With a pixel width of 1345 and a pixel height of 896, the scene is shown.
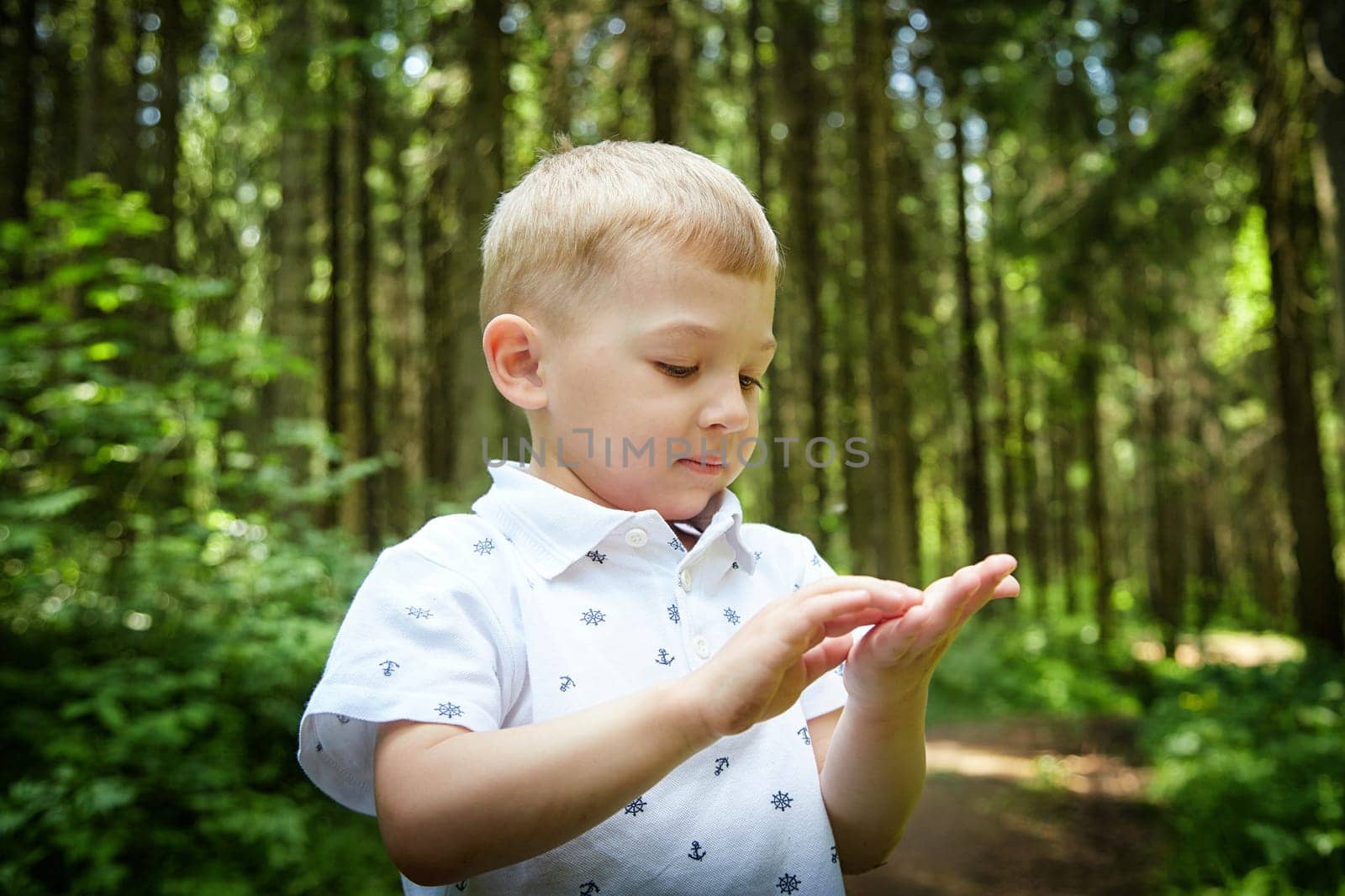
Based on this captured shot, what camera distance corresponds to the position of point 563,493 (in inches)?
57.3

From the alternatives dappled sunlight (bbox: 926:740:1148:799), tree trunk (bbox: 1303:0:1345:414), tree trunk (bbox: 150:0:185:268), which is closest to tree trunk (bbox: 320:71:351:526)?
tree trunk (bbox: 150:0:185:268)

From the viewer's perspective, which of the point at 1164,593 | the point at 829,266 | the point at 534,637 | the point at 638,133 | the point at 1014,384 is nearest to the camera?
the point at 534,637

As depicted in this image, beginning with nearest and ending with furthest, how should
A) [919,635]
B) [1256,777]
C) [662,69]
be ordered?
[919,635] → [1256,777] → [662,69]

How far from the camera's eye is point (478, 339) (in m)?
6.70

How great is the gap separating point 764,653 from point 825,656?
21cm

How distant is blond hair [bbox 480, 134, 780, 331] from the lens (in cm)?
143

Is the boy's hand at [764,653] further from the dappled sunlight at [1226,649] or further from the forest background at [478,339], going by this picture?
the dappled sunlight at [1226,649]

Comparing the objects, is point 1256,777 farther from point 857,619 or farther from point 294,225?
point 294,225

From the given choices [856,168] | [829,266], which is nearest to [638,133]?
[856,168]

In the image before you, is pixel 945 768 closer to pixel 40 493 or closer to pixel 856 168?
pixel 856 168

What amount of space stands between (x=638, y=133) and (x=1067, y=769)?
7338 millimetres

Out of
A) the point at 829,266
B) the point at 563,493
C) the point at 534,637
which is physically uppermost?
the point at 829,266

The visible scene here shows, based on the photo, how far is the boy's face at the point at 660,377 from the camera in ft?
4.58

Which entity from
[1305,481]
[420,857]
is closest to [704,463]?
[420,857]
